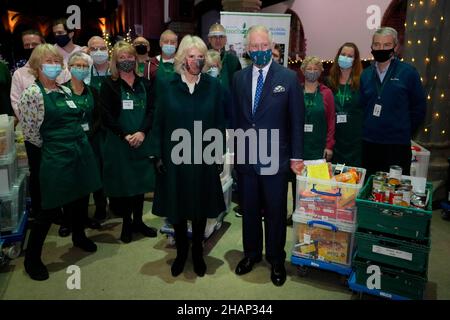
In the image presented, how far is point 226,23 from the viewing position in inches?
228

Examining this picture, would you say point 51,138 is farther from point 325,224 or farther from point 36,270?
point 325,224

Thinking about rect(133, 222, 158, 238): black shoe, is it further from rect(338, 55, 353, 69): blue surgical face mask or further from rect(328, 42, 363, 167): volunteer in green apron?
rect(338, 55, 353, 69): blue surgical face mask

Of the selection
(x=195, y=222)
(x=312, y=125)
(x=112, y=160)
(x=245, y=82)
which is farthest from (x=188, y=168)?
(x=312, y=125)

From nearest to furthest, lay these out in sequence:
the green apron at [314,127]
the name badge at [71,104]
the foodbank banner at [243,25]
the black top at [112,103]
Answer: the name badge at [71,104]
the black top at [112,103]
the green apron at [314,127]
the foodbank banner at [243,25]

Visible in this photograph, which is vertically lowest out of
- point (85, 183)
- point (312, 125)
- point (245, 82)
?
point (85, 183)

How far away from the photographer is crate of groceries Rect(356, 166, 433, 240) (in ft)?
7.89

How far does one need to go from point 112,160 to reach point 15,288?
3.98ft

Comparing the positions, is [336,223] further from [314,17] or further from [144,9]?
[144,9]

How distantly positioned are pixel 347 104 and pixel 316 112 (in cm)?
34

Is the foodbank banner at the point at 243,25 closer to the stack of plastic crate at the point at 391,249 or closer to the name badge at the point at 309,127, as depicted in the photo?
the name badge at the point at 309,127

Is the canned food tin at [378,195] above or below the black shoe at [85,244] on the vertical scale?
above

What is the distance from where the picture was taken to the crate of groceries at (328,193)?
9.00 feet

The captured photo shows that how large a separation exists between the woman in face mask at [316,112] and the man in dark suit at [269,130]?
2.51 feet

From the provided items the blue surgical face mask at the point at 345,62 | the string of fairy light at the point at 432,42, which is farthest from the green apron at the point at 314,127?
the string of fairy light at the point at 432,42
